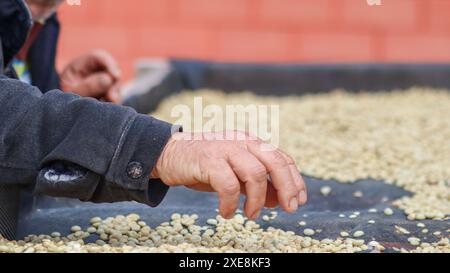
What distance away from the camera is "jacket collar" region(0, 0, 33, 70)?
1342mm

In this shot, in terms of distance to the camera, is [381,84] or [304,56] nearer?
[381,84]

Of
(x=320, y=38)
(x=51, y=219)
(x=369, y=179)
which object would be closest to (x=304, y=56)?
→ (x=320, y=38)

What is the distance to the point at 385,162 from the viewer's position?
78.8 inches

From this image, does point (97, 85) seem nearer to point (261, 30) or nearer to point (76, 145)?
point (76, 145)

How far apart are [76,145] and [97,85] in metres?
1.05

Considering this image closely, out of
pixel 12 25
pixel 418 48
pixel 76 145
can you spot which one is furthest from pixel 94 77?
pixel 418 48

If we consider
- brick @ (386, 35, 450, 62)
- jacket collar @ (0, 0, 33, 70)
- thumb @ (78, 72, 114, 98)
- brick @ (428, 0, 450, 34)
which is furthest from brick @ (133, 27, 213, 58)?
jacket collar @ (0, 0, 33, 70)

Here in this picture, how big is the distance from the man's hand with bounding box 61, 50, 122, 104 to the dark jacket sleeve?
0.98 meters

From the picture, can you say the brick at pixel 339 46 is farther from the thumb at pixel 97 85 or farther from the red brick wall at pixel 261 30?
the thumb at pixel 97 85

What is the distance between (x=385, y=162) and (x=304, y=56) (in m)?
2.16

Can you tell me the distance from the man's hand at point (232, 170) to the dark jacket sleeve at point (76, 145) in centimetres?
3

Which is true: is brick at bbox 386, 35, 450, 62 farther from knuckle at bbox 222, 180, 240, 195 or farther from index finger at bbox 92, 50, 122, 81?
knuckle at bbox 222, 180, 240, 195

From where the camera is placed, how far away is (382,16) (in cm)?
407
